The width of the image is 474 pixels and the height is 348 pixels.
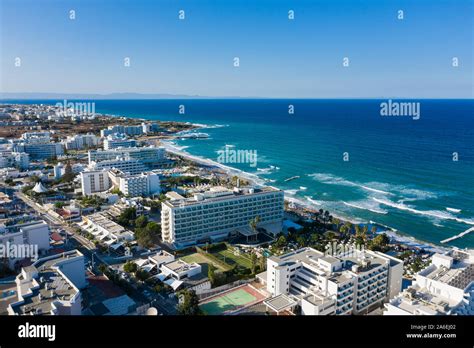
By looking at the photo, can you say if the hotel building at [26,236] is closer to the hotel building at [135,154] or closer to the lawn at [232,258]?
the lawn at [232,258]

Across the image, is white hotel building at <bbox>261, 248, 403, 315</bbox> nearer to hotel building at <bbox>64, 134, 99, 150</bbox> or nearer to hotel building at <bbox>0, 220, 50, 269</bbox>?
hotel building at <bbox>0, 220, 50, 269</bbox>

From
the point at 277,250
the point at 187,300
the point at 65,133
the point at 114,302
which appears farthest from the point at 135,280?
the point at 65,133

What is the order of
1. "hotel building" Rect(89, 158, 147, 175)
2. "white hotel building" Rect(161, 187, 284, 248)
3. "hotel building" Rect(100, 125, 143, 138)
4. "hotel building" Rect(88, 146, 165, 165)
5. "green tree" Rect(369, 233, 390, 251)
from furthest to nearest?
"hotel building" Rect(100, 125, 143, 138)
"hotel building" Rect(88, 146, 165, 165)
"hotel building" Rect(89, 158, 147, 175)
"white hotel building" Rect(161, 187, 284, 248)
"green tree" Rect(369, 233, 390, 251)

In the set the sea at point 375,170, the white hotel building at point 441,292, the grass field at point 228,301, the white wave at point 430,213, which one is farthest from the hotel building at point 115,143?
the white hotel building at point 441,292

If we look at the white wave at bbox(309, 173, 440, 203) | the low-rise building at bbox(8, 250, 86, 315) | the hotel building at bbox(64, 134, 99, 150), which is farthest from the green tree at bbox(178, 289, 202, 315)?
the hotel building at bbox(64, 134, 99, 150)

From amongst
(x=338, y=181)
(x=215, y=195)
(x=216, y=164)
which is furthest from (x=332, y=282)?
(x=216, y=164)

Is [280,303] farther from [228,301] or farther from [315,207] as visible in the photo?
[315,207]
